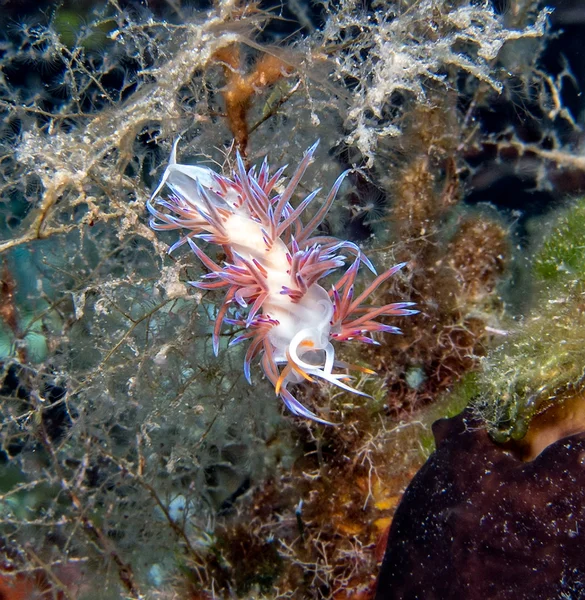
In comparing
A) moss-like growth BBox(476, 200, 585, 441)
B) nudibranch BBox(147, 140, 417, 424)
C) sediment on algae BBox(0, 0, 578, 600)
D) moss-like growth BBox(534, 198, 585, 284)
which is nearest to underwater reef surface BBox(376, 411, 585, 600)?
moss-like growth BBox(476, 200, 585, 441)

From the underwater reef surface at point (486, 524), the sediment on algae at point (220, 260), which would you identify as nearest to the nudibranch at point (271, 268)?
the sediment on algae at point (220, 260)

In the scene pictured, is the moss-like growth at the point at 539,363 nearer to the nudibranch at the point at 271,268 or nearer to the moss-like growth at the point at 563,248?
the moss-like growth at the point at 563,248

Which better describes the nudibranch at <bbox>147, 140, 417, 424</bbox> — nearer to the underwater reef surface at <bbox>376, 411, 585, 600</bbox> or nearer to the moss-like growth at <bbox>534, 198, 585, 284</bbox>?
the underwater reef surface at <bbox>376, 411, 585, 600</bbox>

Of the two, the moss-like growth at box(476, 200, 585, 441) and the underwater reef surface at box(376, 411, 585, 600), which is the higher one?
the moss-like growth at box(476, 200, 585, 441)

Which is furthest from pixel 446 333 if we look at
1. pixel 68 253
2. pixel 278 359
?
pixel 68 253

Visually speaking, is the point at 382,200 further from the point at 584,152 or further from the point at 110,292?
the point at 110,292

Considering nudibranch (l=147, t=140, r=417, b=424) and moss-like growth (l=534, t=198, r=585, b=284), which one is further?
moss-like growth (l=534, t=198, r=585, b=284)

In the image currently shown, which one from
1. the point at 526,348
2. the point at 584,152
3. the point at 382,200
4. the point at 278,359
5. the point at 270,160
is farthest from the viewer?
the point at 584,152

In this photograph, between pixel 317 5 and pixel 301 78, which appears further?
pixel 317 5
